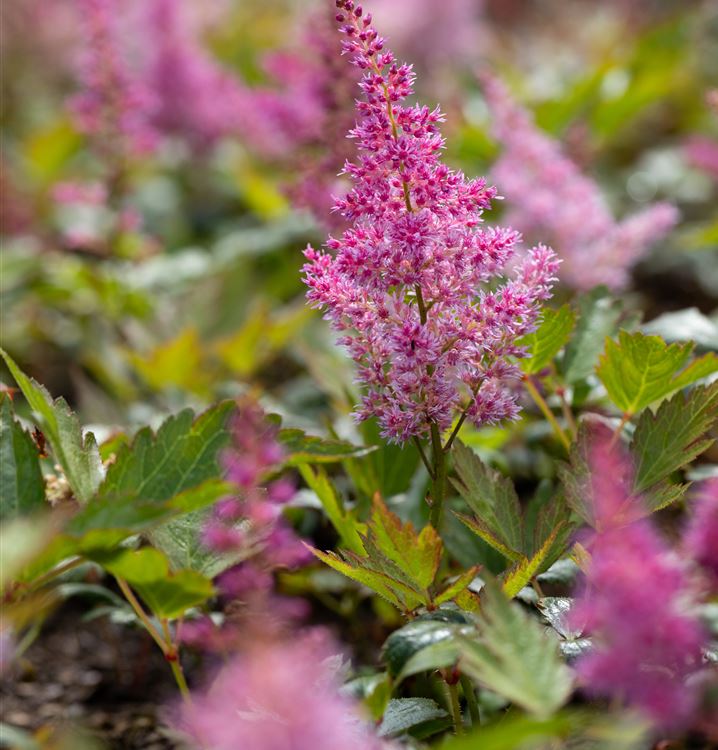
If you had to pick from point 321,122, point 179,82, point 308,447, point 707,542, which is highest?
point 179,82

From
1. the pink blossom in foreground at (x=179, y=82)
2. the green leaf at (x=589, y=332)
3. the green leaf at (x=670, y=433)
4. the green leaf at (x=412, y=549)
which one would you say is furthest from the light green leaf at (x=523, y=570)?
the pink blossom in foreground at (x=179, y=82)

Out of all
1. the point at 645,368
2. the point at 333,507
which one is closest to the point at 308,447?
the point at 333,507

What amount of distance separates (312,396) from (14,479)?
3.40 feet

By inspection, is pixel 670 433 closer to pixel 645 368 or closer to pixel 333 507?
pixel 645 368

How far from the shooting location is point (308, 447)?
127cm

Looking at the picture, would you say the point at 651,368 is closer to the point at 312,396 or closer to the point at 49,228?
the point at 312,396

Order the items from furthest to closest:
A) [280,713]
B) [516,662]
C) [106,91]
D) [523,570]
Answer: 1. [106,91]
2. [523,570]
3. [516,662]
4. [280,713]

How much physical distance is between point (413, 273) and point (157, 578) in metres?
0.45

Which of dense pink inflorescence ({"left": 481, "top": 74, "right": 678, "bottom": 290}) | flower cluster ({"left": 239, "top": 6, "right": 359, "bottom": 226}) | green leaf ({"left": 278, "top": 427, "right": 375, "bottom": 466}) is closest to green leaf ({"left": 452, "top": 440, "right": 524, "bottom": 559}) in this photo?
green leaf ({"left": 278, "top": 427, "right": 375, "bottom": 466})

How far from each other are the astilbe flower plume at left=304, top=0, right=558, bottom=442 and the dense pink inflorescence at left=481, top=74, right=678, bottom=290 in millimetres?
911

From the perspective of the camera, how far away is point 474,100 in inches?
141

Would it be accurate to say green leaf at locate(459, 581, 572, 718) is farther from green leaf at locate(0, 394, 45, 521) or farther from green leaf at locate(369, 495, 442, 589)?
green leaf at locate(0, 394, 45, 521)

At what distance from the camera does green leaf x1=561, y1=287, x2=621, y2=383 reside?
155 centimetres

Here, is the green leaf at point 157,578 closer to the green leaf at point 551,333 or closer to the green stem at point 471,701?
the green stem at point 471,701
